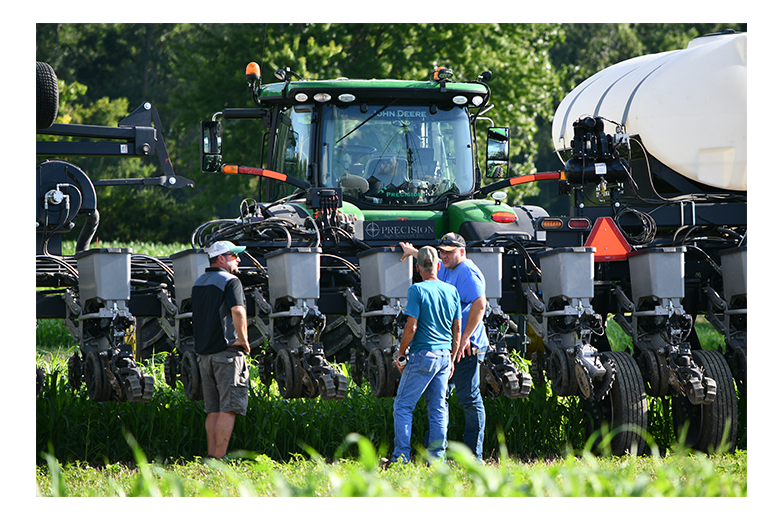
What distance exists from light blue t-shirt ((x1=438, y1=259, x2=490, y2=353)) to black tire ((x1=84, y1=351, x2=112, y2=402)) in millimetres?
2411

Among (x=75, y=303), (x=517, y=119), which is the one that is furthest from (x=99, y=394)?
(x=517, y=119)

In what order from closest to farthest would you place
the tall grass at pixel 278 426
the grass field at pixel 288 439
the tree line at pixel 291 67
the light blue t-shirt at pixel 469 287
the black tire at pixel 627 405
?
the grass field at pixel 288 439 < the light blue t-shirt at pixel 469 287 < the black tire at pixel 627 405 < the tall grass at pixel 278 426 < the tree line at pixel 291 67

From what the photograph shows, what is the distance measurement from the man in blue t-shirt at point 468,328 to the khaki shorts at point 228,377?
1363mm

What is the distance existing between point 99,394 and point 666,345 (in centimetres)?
398

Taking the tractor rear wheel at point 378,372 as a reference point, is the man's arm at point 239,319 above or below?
above

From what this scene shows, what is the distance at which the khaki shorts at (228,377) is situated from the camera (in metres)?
6.10

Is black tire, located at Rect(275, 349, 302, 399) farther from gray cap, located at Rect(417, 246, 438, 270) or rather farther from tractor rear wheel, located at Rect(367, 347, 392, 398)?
gray cap, located at Rect(417, 246, 438, 270)

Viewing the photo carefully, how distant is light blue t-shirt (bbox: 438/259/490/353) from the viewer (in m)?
6.20

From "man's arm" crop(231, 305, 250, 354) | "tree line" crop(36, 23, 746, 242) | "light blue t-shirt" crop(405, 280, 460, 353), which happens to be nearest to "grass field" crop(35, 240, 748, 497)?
"light blue t-shirt" crop(405, 280, 460, 353)

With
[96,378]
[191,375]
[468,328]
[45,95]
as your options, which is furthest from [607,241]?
[45,95]

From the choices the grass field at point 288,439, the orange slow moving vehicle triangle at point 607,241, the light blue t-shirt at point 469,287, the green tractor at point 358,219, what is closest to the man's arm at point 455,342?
the light blue t-shirt at point 469,287

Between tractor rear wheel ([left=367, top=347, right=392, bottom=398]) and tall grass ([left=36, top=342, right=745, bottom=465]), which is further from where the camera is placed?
tall grass ([left=36, top=342, right=745, bottom=465])

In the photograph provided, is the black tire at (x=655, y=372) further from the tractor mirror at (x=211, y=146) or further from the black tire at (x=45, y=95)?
the black tire at (x=45, y=95)
